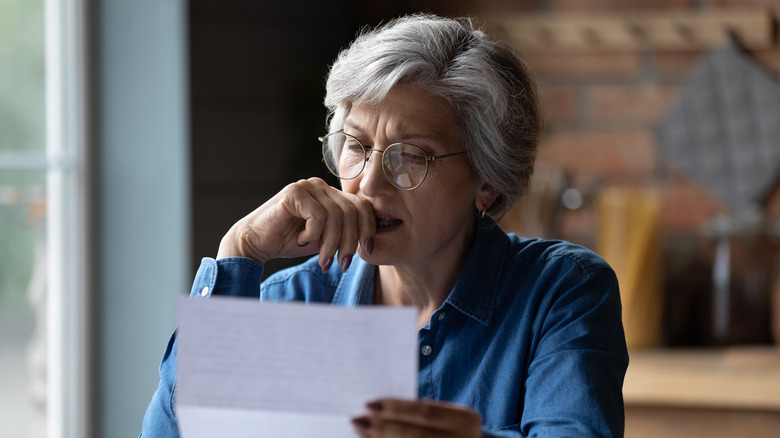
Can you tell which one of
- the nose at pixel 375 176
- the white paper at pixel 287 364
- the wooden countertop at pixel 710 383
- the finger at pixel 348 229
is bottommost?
the wooden countertop at pixel 710 383

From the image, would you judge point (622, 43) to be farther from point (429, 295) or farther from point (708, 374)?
point (429, 295)

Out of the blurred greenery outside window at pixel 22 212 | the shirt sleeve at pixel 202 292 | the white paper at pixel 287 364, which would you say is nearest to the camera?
the white paper at pixel 287 364

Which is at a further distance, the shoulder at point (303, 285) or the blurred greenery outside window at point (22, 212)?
the blurred greenery outside window at point (22, 212)

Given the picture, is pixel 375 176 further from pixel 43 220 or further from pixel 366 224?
pixel 43 220

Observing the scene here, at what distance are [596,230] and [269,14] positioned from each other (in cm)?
111

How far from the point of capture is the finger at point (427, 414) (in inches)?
33.2

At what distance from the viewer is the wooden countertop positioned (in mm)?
1963

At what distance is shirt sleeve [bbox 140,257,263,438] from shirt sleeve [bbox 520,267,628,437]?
41cm

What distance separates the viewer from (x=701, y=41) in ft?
8.04

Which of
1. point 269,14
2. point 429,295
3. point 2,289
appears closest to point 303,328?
point 429,295

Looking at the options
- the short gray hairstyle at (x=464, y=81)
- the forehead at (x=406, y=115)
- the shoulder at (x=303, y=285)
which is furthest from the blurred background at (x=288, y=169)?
the shoulder at (x=303, y=285)

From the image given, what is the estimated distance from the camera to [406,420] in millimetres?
846

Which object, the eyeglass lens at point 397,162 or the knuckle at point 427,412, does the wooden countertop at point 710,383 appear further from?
the knuckle at point 427,412

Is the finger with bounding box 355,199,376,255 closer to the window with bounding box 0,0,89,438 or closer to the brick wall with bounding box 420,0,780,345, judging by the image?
the window with bounding box 0,0,89,438
